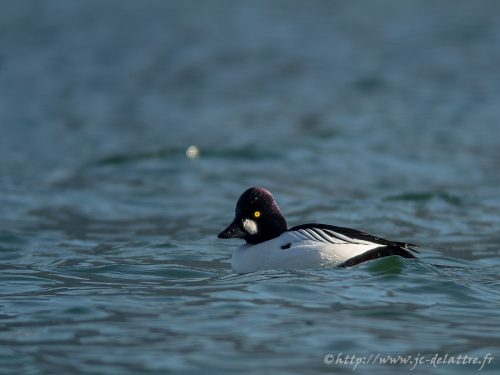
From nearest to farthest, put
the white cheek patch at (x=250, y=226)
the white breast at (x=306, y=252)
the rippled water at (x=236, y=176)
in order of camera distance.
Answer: the rippled water at (x=236, y=176)
the white breast at (x=306, y=252)
the white cheek patch at (x=250, y=226)

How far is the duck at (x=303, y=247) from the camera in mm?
10234

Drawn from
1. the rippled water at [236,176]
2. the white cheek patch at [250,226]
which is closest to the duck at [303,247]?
the white cheek patch at [250,226]

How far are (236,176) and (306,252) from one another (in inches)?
313

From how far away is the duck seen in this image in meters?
10.2

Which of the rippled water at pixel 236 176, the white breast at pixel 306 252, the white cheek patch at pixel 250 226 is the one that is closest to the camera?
the rippled water at pixel 236 176

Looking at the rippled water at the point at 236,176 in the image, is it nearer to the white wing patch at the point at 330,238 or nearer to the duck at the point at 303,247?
the duck at the point at 303,247

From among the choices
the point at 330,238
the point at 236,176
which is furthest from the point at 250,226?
the point at 236,176

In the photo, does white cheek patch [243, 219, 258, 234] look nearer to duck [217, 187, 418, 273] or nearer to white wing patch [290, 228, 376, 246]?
duck [217, 187, 418, 273]

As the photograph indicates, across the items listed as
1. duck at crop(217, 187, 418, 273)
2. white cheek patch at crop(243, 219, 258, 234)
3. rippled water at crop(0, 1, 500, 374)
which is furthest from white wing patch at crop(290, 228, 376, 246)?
white cheek patch at crop(243, 219, 258, 234)

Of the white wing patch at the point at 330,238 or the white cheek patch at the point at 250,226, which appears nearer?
the white wing patch at the point at 330,238

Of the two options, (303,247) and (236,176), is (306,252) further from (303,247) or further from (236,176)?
(236,176)

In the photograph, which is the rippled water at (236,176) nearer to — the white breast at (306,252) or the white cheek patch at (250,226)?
the white breast at (306,252)

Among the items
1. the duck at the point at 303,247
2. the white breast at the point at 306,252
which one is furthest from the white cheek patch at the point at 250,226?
the white breast at the point at 306,252

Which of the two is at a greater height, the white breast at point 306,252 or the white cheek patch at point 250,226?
the white cheek patch at point 250,226
